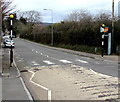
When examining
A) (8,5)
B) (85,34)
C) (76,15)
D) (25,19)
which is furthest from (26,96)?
(25,19)

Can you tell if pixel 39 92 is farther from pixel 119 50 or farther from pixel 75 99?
pixel 119 50

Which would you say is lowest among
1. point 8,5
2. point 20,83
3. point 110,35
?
point 20,83

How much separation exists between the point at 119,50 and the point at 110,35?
86.0 inches

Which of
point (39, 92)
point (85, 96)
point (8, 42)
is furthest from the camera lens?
point (8, 42)

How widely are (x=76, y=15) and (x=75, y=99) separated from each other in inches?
1792

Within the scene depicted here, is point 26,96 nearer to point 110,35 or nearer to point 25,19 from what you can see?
point 110,35

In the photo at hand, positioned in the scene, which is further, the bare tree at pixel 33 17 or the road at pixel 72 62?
the bare tree at pixel 33 17

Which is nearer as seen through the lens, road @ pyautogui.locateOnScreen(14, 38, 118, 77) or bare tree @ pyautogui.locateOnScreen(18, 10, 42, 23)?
road @ pyautogui.locateOnScreen(14, 38, 118, 77)

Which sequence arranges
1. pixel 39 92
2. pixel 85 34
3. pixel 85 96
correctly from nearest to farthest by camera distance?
1. pixel 85 96
2. pixel 39 92
3. pixel 85 34

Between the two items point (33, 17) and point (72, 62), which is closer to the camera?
point (72, 62)

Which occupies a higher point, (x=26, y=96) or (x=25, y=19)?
(x=25, y=19)

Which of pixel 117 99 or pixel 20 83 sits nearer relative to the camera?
pixel 117 99

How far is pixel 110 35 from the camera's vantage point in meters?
26.0

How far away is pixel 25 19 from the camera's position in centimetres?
11575
